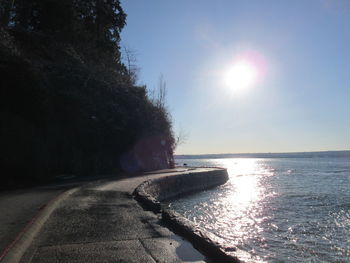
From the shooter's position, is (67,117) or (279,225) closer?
(279,225)

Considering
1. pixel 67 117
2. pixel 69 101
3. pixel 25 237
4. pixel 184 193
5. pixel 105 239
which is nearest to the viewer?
pixel 25 237

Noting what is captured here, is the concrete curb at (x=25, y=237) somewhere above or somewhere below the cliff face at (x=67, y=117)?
below

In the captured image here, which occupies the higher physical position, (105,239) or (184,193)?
(105,239)

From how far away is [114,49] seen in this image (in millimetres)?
32094

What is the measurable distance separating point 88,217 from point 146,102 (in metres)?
21.7

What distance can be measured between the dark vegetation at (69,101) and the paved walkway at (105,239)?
7273 mm

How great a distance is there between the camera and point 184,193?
76.1 feet

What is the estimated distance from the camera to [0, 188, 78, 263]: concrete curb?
4.87 m

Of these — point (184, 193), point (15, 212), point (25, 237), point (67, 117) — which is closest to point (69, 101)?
point (67, 117)

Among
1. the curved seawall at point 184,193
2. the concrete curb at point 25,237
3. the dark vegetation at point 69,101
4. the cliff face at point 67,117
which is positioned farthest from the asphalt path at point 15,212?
the cliff face at point 67,117

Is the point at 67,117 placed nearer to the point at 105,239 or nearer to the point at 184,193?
the point at 184,193

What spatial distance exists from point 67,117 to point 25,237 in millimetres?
17040

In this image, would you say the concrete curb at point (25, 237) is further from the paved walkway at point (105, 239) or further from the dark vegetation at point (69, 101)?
the dark vegetation at point (69, 101)

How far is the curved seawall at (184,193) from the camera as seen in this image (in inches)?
233
